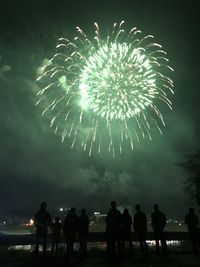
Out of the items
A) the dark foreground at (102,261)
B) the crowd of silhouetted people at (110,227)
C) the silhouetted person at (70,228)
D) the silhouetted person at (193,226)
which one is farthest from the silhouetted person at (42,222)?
the silhouetted person at (193,226)

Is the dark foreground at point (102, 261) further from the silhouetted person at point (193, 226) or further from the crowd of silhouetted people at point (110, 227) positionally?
the silhouetted person at point (193, 226)

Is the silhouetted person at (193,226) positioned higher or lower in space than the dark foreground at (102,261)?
higher

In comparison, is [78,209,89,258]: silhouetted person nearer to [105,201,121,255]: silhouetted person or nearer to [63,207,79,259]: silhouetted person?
[63,207,79,259]: silhouetted person

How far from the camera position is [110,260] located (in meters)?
14.3

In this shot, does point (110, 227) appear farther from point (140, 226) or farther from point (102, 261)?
point (102, 261)

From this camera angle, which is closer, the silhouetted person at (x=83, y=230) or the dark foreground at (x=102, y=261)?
the dark foreground at (x=102, y=261)

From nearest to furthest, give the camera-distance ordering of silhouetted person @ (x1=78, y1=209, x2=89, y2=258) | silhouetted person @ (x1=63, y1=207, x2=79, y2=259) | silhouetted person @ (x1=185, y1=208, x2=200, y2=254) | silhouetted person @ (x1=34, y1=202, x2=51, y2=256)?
silhouetted person @ (x1=63, y1=207, x2=79, y2=259)
silhouetted person @ (x1=34, y1=202, x2=51, y2=256)
silhouetted person @ (x1=78, y1=209, x2=89, y2=258)
silhouetted person @ (x1=185, y1=208, x2=200, y2=254)

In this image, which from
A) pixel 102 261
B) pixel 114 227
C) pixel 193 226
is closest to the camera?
pixel 102 261

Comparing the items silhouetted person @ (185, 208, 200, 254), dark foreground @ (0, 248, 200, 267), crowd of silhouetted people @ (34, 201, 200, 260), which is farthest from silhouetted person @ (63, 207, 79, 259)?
silhouetted person @ (185, 208, 200, 254)

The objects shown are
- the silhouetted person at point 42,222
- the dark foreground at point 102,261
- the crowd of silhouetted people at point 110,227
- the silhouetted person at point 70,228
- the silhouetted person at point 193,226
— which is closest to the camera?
the dark foreground at point 102,261

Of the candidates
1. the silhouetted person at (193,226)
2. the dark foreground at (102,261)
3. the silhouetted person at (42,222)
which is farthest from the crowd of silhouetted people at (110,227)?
the silhouetted person at (193,226)

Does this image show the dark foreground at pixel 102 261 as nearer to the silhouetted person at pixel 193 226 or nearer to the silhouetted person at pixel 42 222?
the silhouetted person at pixel 42 222

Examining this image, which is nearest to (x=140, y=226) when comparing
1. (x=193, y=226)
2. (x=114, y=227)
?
(x=114, y=227)

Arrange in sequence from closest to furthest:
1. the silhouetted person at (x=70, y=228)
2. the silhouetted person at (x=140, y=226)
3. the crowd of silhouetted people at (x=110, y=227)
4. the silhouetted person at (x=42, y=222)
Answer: the silhouetted person at (x=70, y=228), the crowd of silhouetted people at (x=110, y=227), the silhouetted person at (x=42, y=222), the silhouetted person at (x=140, y=226)
